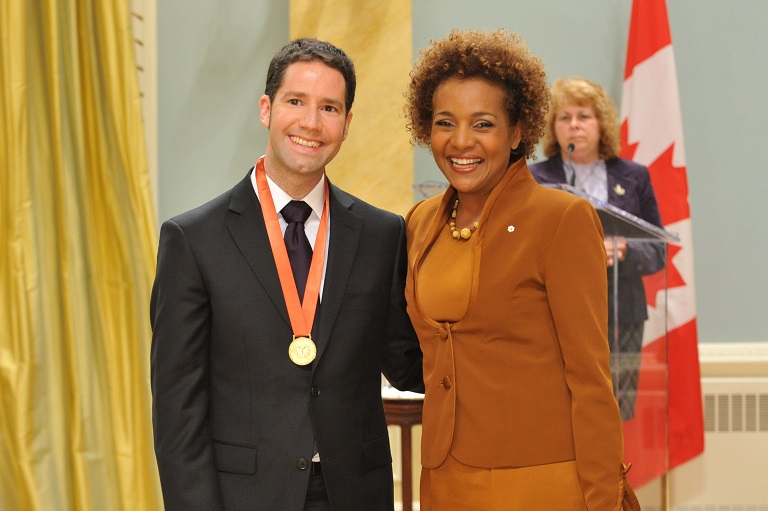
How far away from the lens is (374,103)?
4820 millimetres

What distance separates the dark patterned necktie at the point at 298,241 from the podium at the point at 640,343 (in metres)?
1.50

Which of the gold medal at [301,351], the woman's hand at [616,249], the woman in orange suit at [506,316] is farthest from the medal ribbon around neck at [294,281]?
the woman's hand at [616,249]

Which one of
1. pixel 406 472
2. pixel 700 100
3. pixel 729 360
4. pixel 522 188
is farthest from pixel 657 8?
pixel 522 188

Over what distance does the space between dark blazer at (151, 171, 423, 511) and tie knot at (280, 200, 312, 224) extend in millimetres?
71

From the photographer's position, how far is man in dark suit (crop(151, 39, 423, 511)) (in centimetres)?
208

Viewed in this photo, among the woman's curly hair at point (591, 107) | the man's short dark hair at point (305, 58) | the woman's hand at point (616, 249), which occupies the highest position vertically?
the woman's curly hair at point (591, 107)

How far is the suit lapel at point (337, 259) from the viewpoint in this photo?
2.13 m

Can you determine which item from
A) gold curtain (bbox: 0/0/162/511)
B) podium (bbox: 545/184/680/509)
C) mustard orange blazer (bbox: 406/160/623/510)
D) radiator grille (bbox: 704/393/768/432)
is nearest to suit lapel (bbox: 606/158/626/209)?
podium (bbox: 545/184/680/509)

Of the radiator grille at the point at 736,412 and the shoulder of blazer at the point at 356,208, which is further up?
the shoulder of blazer at the point at 356,208

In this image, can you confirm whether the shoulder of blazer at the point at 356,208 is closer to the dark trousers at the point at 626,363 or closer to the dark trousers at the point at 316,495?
the dark trousers at the point at 316,495

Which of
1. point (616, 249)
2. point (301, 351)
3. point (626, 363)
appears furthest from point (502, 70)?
point (626, 363)

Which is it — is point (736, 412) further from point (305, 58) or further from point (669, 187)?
point (305, 58)

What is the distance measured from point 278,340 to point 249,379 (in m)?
0.11

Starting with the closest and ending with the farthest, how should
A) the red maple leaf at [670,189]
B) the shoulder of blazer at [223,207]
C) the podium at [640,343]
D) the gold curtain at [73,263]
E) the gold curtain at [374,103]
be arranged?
1. the shoulder of blazer at [223,207]
2. the podium at [640,343]
3. the gold curtain at [73,263]
4. the gold curtain at [374,103]
5. the red maple leaf at [670,189]
